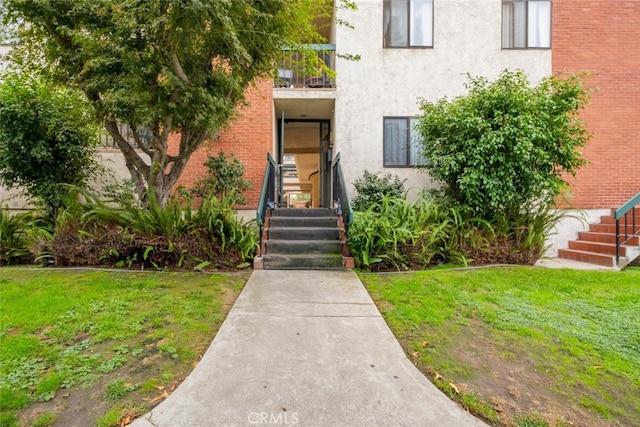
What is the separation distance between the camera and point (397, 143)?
7.73m

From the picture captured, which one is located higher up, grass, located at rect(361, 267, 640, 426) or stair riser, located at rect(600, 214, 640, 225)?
stair riser, located at rect(600, 214, 640, 225)

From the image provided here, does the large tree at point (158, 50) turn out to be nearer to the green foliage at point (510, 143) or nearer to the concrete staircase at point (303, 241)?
the concrete staircase at point (303, 241)

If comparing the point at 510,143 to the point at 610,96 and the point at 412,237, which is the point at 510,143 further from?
the point at 610,96

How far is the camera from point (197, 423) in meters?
1.82

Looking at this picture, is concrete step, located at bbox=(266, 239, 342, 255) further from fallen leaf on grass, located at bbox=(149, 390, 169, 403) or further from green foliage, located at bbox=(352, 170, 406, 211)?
fallen leaf on grass, located at bbox=(149, 390, 169, 403)

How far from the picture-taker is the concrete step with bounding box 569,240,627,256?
6034 mm

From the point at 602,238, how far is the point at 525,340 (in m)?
5.75

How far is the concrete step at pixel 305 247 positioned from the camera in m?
5.52

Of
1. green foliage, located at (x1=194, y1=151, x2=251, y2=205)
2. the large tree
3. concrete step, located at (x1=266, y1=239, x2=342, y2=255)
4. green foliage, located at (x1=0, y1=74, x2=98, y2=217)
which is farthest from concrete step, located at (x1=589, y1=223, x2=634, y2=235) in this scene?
green foliage, located at (x1=0, y1=74, x2=98, y2=217)

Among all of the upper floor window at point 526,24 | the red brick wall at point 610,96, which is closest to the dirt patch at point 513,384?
the red brick wall at point 610,96

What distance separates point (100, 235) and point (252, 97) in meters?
4.58

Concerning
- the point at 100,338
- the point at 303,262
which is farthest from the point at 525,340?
the point at 100,338

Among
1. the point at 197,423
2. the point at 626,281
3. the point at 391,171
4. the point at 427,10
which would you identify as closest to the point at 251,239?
the point at 197,423

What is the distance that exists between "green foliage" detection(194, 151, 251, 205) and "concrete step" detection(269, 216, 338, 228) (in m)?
1.17
